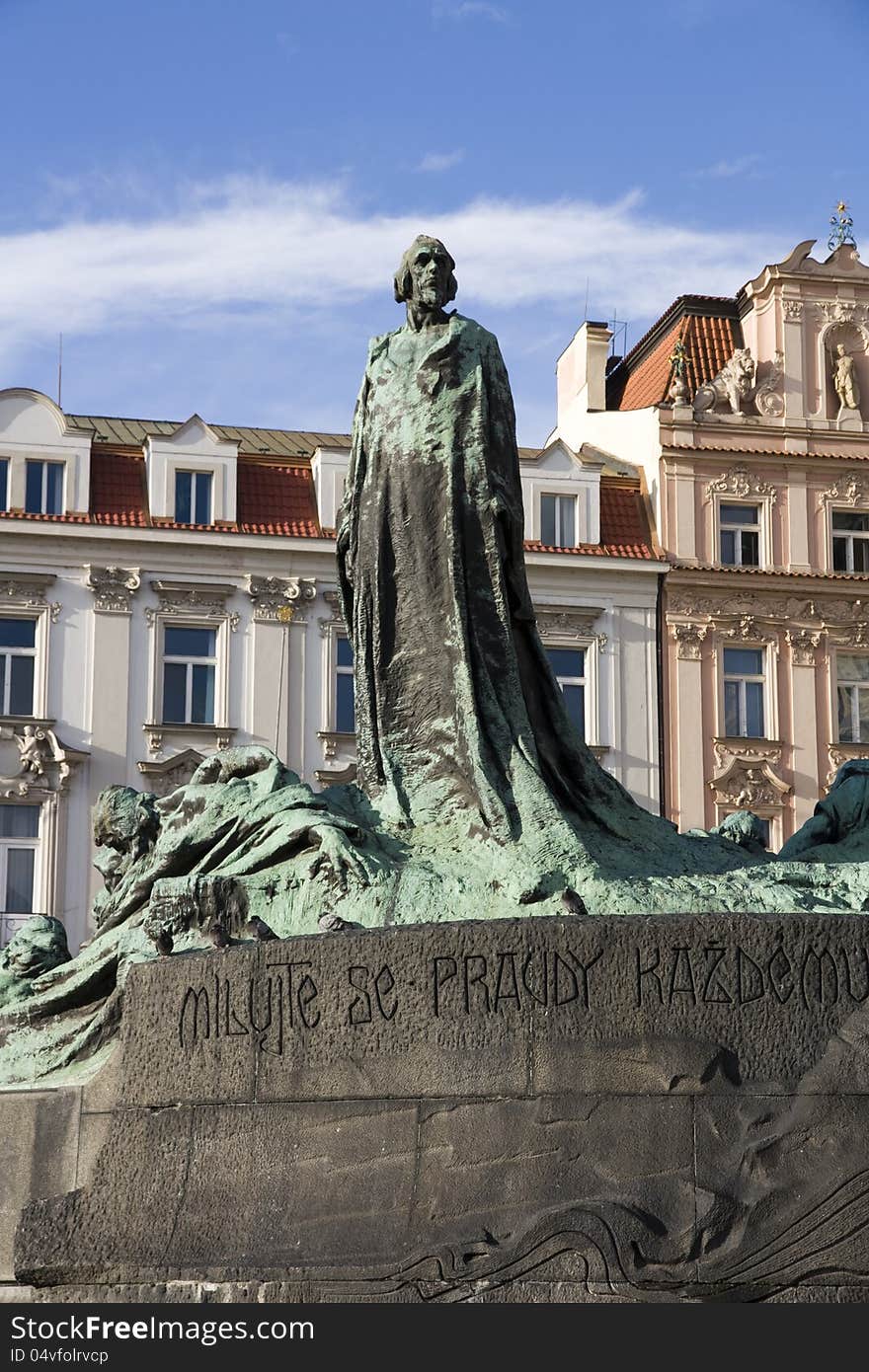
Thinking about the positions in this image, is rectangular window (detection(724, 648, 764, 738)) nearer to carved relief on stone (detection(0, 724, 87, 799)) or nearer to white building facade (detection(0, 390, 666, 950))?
white building facade (detection(0, 390, 666, 950))

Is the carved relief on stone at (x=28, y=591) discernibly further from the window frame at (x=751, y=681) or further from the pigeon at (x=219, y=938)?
the pigeon at (x=219, y=938)

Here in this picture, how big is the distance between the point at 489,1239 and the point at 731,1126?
916 millimetres

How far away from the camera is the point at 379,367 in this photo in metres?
10.9

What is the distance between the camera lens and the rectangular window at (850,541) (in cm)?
3666

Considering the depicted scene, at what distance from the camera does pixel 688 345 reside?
129 ft

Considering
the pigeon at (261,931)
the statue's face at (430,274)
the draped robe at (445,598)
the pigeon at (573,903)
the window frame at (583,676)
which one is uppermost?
the window frame at (583,676)

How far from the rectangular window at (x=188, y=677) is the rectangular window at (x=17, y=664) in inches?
73.3

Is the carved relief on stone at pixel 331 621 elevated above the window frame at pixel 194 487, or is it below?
below

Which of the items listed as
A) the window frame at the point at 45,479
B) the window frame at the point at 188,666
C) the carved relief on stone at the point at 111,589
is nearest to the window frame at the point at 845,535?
the window frame at the point at 188,666

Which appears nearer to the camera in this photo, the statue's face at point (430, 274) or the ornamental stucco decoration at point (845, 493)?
the statue's face at point (430, 274)

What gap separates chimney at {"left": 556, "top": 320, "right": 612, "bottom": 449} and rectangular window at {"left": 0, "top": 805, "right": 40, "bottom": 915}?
12422mm

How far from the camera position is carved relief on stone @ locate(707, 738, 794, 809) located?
35125 millimetres

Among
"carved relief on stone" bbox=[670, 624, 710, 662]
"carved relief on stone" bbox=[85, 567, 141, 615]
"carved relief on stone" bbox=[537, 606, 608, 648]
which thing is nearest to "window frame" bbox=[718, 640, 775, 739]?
"carved relief on stone" bbox=[670, 624, 710, 662]

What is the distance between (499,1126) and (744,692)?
2799 cm
